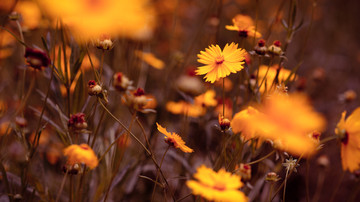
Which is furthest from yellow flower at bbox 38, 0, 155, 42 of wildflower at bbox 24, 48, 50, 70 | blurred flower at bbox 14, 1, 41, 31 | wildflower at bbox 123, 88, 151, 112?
blurred flower at bbox 14, 1, 41, 31

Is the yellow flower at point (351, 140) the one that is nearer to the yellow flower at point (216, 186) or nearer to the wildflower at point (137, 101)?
the yellow flower at point (216, 186)

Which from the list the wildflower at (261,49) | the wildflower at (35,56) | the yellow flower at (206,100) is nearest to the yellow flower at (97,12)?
the wildflower at (35,56)

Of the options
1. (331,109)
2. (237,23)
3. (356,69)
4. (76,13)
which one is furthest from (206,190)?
(356,69)

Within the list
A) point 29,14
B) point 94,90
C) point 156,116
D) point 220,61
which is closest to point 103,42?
point 94,90

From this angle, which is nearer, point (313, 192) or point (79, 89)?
point (79, 89)

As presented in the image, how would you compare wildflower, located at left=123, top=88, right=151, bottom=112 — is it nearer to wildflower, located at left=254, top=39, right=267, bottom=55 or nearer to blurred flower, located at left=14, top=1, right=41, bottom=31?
wildflower, located at left=254, top=39, right=267, bottom=55

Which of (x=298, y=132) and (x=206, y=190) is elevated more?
(x=298, y=132)

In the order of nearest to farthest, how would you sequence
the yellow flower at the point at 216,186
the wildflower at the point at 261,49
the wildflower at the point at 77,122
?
the yellow flower at the point at 216,186 < the wildflower at the point at 77,122 < the wildflower at the point at 261,49

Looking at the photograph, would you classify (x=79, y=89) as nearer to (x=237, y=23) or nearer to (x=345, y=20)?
(x=237, y=23)
